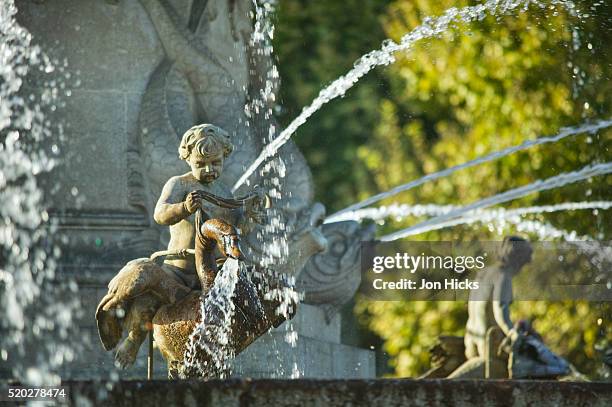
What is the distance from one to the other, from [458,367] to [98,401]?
7107mm

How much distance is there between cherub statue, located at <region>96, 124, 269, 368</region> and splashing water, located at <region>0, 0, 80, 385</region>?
1.89m

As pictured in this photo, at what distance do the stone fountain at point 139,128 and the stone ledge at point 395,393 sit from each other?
4.13 meters

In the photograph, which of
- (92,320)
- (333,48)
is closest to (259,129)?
(92,320)

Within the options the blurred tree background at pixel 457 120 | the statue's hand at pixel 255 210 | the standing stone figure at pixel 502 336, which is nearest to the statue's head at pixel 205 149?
the statue's hand at pixel 255 210

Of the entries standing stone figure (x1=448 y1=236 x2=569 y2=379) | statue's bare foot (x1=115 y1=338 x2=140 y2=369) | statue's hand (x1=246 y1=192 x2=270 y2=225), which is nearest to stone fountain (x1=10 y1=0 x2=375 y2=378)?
standing stone figure (x1=448 y1=236 x2=569 y2=379)

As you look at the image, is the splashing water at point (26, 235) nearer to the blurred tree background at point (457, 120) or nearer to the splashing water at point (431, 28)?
the blurred tree background at point (457, 120)

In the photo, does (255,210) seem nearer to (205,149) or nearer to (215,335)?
(205,149)

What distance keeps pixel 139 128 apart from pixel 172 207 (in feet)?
9.53

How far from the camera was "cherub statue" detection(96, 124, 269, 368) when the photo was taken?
8.75m

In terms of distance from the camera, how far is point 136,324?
348 inches

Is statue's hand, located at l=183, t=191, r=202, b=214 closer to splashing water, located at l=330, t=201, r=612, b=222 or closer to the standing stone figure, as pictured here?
the standing stone figure

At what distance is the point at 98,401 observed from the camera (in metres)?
7.29

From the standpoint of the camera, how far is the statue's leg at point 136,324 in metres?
8.80

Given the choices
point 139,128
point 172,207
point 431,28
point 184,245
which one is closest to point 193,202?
point 172,207
